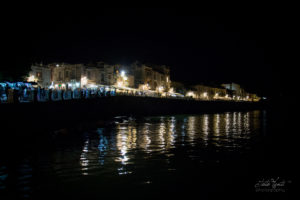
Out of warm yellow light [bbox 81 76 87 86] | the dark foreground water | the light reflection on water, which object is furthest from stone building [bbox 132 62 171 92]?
the dark foreground water

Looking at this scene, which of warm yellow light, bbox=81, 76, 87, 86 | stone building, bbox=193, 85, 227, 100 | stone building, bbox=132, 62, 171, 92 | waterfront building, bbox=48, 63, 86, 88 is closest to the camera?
warm yellow light, bbox=81, 76, 87, 86

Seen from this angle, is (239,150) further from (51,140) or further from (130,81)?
(130,81)

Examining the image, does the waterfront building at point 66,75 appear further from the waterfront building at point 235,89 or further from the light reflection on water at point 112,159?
the waterfront building at point 235,89

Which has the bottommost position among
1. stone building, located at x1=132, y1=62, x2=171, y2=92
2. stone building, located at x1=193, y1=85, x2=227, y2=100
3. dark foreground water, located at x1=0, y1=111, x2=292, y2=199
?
dark foreground water, located at x1=0, y1=111, x2=292, y2=199

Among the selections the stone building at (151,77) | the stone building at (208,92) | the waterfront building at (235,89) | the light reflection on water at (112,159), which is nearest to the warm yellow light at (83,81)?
the stone building at (151,77)

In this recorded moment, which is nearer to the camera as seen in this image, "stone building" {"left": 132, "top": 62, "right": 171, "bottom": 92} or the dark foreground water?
the dark foreground water

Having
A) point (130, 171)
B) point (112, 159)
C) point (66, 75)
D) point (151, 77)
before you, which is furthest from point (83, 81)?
point (130, 171)

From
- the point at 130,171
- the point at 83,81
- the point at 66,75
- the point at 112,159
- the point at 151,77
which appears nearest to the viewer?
the point at 130,171

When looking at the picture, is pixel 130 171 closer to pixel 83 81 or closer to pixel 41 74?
pixel 83 81

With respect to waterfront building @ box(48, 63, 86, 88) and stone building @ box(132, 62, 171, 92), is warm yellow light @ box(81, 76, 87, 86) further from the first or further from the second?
stone building @ box(132, 62, 171, 92)

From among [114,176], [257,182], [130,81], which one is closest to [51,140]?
[114,176]

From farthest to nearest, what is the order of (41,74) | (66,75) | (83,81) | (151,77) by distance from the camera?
1. (151,77)
2. (66,75)
3. (41,74)
4. (83,81)

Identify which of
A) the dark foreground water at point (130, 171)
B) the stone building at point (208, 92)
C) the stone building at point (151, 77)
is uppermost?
the stone building at point (151, 77)

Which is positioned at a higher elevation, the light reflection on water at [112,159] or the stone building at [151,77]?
the stone building at [151,77]
